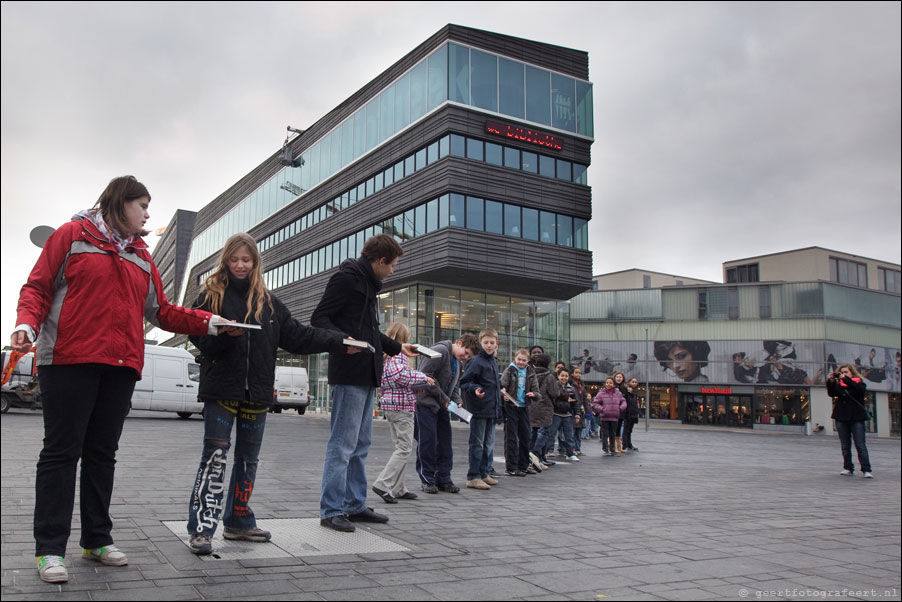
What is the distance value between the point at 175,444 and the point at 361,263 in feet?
28.1

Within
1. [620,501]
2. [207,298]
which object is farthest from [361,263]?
[620,501]

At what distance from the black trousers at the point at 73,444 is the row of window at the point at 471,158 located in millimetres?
28197

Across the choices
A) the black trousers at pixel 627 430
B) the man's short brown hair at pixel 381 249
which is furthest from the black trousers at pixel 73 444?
the black trousers at pixel 627 430

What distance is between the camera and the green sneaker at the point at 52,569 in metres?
3.21

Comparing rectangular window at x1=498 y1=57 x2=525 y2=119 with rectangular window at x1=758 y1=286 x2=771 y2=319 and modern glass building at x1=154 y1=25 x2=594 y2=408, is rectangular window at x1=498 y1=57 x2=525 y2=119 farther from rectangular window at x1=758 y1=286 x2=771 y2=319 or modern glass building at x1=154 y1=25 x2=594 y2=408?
rectangular window at x1=758 y1=286 x2=771 y2=319

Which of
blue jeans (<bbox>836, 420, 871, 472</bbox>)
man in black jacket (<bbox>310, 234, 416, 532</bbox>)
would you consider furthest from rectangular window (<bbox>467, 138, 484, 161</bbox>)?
man in black jacket (<bbox>310, 234, 416, 532</bbox>)

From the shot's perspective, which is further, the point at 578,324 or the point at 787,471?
the point at 578,324

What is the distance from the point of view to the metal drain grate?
415 centimetres

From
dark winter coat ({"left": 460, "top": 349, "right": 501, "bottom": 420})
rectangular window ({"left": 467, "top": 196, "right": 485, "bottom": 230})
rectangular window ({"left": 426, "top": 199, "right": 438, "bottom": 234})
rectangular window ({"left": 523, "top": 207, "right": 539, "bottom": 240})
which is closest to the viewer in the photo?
dark winter coat ({"left": 460, "top": 349, "right": 501, "bottom": 420})

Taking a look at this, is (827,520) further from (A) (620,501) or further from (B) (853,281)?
(B) (853,281)

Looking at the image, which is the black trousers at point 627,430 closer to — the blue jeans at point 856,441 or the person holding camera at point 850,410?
the blue jeans at point 856,441

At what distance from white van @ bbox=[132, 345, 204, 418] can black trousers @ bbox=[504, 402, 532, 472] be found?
14.5 m

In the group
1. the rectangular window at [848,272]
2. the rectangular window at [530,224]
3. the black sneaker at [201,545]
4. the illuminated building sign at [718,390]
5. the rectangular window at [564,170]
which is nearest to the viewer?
the black sneaker at [201,545]

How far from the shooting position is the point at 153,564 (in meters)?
3.73
